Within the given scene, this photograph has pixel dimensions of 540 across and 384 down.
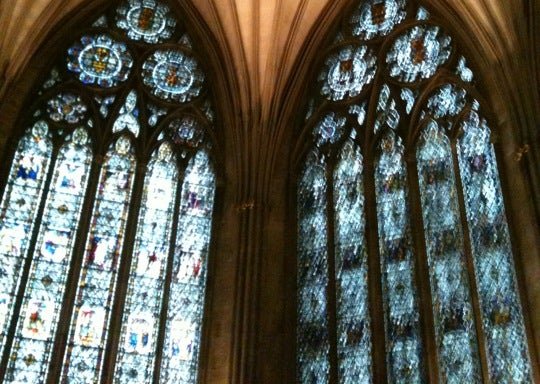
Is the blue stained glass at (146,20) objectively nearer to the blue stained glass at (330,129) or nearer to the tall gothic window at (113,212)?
the tall gothic window at (113,212)

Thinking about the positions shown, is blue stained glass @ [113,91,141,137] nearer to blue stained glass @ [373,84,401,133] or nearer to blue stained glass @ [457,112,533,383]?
blue stained glass @ [373,84,401,133]

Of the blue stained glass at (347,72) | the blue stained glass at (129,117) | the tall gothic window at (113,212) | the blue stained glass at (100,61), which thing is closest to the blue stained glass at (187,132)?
the tall gothic window at (113,212)

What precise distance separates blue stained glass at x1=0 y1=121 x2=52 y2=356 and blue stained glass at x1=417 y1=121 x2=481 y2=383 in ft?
17.5

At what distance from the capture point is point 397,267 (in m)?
11.7

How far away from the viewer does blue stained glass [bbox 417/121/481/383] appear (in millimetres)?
10719

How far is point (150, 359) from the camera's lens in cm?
1170

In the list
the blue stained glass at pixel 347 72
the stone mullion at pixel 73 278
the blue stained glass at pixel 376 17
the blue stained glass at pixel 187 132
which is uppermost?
the blue stained glass at pixel 376 17

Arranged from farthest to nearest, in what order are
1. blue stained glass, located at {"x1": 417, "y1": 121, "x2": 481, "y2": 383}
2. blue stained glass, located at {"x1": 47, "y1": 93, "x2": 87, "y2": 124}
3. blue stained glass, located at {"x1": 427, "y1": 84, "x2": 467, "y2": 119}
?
blue stained glass, located at {"x1": 47, "y1": 93, "x2": 87, "y2": 124} < blue stained glass, located at {"x1": 427, "y1": 84, "x2": 467, "y2": 119} < blue stained glass, located at {"x1": 417, "y1": 121, "x2": 481, "y2": 383}

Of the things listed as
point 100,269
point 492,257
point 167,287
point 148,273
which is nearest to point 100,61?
point 100,269

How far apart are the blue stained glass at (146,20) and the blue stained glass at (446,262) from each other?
179 inches

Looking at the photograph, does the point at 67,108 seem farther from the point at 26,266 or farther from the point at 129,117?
the point at 26,266

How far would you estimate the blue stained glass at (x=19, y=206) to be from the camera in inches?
465

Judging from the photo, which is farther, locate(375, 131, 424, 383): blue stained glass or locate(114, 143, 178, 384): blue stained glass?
locate(114, 143, 178, 384): blue stained glass

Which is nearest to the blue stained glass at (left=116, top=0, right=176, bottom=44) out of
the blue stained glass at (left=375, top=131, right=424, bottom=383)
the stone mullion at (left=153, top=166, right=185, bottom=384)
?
the stone mullion at (left=153, top=166, right=185, bottom=384)
